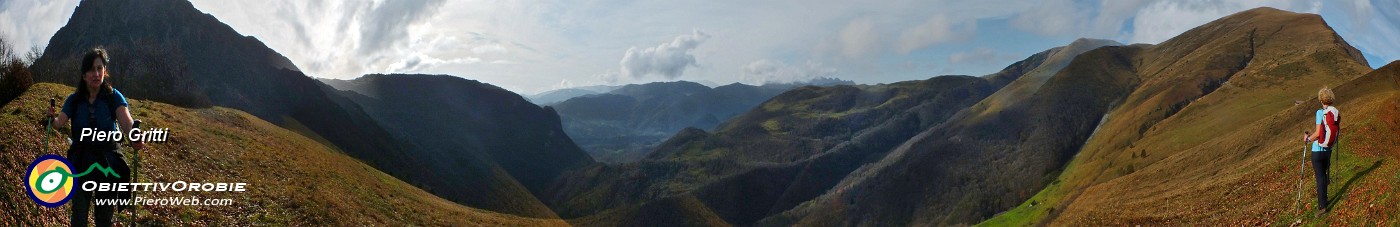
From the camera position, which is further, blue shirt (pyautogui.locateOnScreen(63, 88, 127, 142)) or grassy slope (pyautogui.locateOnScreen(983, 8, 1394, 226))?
grassy slope (pyautogui.locateOnScreen(983, 8, 1394, 226))

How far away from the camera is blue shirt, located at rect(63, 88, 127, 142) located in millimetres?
11656

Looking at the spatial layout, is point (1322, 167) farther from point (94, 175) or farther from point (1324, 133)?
point (94, 175)

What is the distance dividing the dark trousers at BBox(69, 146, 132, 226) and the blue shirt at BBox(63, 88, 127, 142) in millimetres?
335

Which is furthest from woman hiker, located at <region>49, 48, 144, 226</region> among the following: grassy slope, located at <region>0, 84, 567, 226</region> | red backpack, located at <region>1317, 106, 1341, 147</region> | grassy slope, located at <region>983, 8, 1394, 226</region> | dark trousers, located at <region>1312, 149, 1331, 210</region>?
grassy slope, located at <region>983, 8, 1394, 226</region>

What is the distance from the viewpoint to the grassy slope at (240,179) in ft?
78.7

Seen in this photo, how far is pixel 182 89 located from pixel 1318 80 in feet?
853

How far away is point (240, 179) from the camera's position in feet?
137

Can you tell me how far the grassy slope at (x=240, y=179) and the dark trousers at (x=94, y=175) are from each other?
984cm

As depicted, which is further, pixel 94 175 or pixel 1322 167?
pixel 1322 167

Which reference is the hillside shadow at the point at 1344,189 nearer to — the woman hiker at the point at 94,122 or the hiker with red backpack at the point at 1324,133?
the hiker with red backpack at the point at 1324,133

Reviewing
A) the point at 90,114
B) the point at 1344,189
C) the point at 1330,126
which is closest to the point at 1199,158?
the point at 1344,189

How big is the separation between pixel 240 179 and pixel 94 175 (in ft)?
117

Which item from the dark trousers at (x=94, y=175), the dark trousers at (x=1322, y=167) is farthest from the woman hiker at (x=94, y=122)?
the dark trousers at (x=1322, y=167)

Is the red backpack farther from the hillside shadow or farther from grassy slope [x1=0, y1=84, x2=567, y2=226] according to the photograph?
grassy slope [x1=0, y1=84, x2=567, y2=226]
